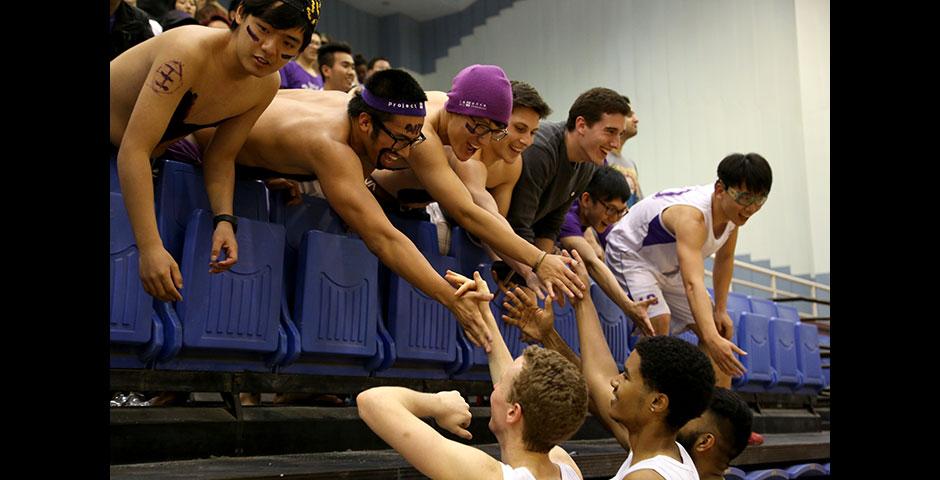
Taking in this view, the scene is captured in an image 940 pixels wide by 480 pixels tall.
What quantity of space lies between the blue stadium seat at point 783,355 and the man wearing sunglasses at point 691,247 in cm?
167

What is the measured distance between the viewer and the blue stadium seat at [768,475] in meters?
3.96

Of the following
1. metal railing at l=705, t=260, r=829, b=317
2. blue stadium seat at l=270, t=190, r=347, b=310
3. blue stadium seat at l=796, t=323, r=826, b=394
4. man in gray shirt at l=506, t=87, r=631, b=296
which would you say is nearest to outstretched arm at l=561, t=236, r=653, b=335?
man in gray shirt at l=506, t=87, r=631, b=296

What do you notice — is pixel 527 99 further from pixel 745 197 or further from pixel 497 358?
pixel 497 358

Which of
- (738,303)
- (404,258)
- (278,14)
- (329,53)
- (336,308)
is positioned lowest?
(738,303)

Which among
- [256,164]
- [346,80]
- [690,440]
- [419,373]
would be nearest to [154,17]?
[346,80]

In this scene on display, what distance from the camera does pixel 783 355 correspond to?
618 centimetres

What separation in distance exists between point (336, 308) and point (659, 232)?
1748 millimetres

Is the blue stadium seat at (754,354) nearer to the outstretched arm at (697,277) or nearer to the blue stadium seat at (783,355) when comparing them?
the blue stadium seat at (783,355)

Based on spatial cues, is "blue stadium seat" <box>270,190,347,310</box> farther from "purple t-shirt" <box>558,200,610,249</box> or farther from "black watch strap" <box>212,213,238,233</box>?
"purple t-shirt" <box>558,200,610,249</box>

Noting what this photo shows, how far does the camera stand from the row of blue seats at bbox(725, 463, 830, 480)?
3.80 meters

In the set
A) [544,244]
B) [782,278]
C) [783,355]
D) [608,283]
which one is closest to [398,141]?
[544,244]
